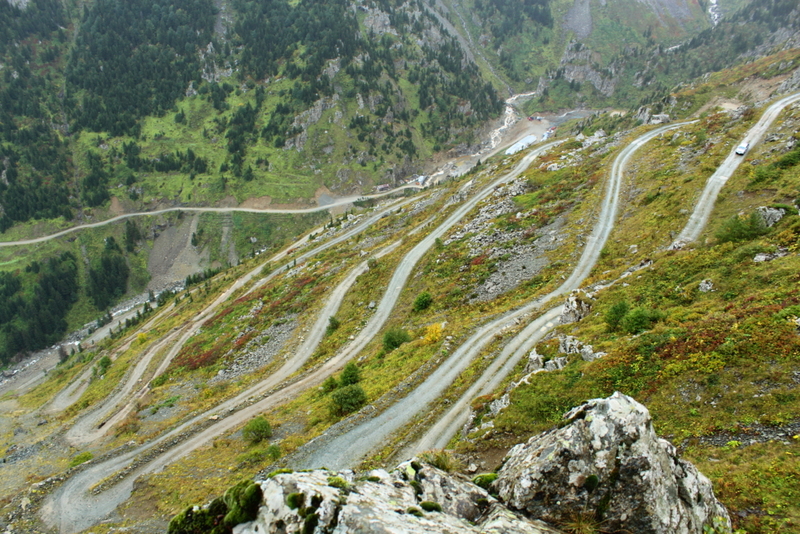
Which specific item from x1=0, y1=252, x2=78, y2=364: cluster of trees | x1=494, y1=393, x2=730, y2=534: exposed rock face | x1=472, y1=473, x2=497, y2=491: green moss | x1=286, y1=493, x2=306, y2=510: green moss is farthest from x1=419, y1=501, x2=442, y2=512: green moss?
x1=0, y1=252, x2=78, y2=364: cluster of trees

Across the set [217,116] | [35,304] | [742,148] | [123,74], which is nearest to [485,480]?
[742,148]

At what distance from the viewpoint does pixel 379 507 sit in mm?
9391

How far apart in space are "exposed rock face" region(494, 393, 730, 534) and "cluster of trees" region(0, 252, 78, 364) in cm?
16380

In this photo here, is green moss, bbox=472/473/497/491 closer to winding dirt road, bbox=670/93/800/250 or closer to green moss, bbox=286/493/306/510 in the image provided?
green moss, bbox=286/493/306/510

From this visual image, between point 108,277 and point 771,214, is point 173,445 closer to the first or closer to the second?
point 771,214

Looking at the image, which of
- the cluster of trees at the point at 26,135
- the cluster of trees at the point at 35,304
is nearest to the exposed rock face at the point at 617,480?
the cluster of trees at the point at 35,304

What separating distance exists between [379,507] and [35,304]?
167 m

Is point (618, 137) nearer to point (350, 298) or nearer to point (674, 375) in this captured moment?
point (350, 298)

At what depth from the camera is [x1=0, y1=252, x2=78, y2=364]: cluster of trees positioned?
120 metres

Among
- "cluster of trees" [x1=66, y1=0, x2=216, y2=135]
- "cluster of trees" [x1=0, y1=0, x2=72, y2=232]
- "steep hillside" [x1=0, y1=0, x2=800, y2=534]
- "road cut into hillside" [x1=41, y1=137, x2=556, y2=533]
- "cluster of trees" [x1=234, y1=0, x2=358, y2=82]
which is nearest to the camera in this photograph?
"steep hillside" [x1=0, y1=0, x2=800, y2=534]

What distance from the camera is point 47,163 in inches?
6353

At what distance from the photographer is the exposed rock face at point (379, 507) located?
868cm

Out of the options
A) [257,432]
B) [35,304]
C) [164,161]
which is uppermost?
[164,161]

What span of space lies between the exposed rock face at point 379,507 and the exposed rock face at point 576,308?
20273 mm
